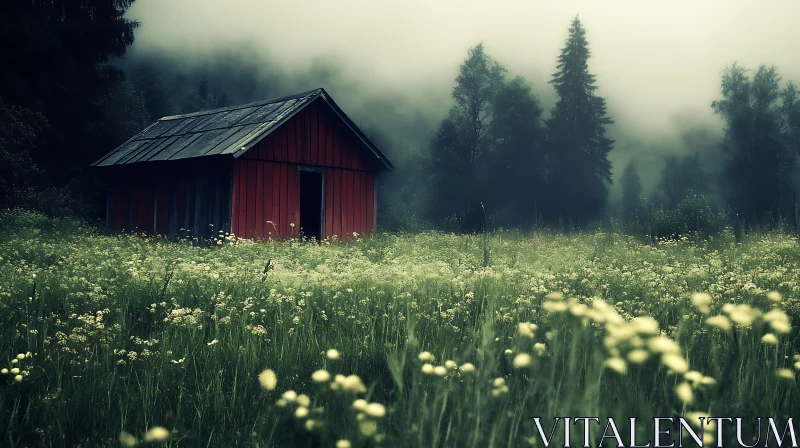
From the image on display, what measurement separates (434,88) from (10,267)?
75942mm

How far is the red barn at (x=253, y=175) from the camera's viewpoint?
45.5 feet

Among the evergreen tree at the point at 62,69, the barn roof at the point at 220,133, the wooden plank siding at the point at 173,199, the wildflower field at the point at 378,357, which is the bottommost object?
the wildflower field at the point at 378,357

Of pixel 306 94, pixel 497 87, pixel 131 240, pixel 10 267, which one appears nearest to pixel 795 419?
pixel 10 267

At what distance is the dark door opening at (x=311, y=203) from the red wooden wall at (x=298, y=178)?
1.42 ft

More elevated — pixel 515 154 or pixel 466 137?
pixel 466 137

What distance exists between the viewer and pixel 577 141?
122ft

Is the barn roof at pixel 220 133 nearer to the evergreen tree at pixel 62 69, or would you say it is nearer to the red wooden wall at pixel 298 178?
the red wooden wall at pixel 298 178

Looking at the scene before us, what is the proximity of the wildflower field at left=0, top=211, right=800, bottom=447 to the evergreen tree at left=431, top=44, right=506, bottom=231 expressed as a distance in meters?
33.1

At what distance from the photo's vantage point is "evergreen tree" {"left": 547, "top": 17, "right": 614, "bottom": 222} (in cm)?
3622

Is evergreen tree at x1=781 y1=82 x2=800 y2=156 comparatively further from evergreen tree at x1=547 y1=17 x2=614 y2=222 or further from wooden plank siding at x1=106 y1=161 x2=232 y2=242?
wooden plank siding at x1=106 y1=161 x2=232 y2=242

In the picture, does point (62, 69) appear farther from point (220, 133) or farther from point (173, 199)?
point (220, 133)

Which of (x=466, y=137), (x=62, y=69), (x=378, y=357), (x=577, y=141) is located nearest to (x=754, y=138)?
(x=577, y=141)

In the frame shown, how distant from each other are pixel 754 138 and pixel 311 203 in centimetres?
3928

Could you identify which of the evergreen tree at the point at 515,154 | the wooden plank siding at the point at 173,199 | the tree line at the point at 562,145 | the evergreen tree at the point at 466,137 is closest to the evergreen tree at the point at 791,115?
the tree line at the point at 562,145
